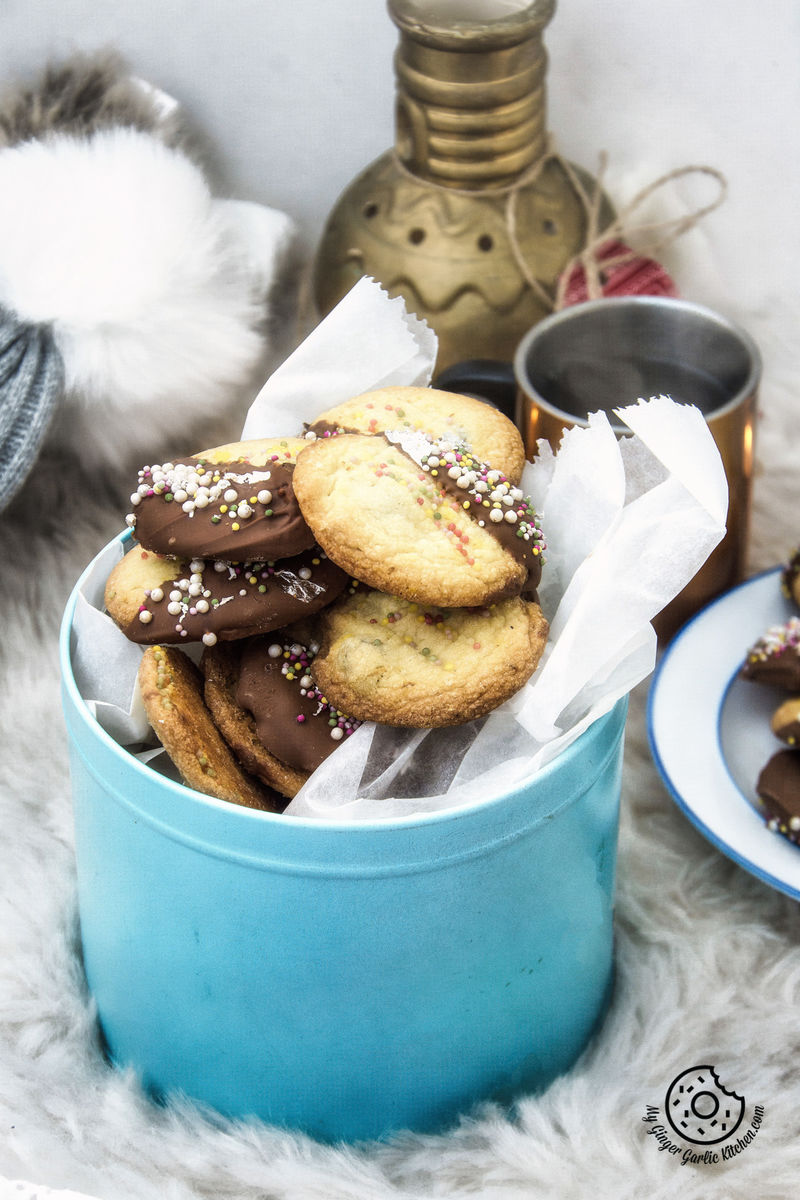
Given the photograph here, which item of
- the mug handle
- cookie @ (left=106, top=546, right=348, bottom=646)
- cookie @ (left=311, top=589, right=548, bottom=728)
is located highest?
cookie @ (left=106, top=546, right=348, bottom=646)

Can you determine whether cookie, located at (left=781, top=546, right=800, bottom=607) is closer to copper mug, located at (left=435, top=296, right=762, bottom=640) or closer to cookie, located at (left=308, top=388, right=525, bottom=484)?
copper mug, located at (left=435, top=296, right=762, bottom=640)

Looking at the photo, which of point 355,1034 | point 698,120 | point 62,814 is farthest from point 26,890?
point 698,120

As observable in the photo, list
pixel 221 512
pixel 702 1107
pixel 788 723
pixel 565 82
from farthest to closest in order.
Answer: pixel 565 82 < pixel 788 723 < pixel 702 1107 < pixel 221 512

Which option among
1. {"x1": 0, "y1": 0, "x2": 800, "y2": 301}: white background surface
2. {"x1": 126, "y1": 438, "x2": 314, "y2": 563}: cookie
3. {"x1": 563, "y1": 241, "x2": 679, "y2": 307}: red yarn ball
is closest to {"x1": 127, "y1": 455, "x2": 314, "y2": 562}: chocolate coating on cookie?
{"x1": 126, "y1": 438, "x2": 314, "y2": 563}: cookie

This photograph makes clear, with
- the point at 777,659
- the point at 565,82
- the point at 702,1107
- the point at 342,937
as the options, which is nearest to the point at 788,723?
the point at 777,659

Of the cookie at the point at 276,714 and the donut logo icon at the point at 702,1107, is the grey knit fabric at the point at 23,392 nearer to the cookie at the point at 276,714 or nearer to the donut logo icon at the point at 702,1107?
the cookie at the point at 276,714

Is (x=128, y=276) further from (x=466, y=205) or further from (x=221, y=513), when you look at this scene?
(x=221, y=513)

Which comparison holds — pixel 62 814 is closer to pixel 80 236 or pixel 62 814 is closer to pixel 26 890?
pixel 26 890
